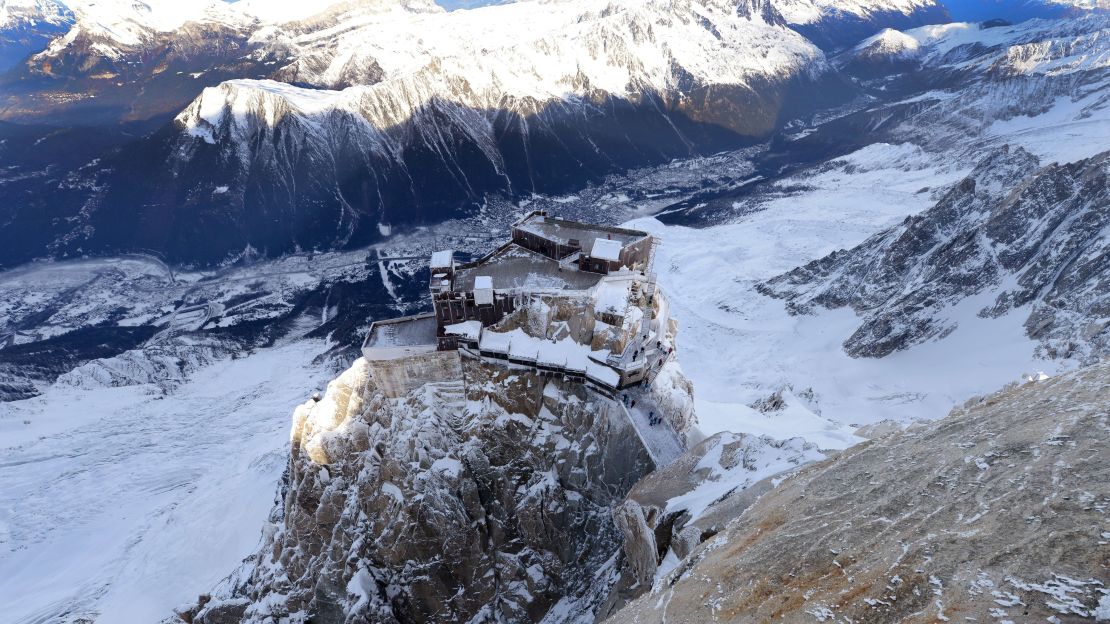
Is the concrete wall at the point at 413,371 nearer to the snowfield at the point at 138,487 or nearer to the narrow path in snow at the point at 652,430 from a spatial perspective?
the narrow path in snow at the point at 652,430

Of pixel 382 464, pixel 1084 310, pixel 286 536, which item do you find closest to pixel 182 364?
pixel 286 536

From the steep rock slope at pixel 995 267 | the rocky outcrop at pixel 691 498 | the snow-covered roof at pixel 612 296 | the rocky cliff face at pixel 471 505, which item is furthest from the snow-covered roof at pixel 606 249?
the steep rock slope at pixel 995 267

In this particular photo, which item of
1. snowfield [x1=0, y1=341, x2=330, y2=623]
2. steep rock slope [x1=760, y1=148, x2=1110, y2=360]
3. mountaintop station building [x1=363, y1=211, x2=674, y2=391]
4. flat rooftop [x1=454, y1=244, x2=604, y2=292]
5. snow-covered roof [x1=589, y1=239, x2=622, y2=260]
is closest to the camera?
mountaintop station building [x1=363, y1=211, x2=674, y2=391]

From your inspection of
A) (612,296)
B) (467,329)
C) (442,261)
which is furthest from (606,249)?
(442,261)

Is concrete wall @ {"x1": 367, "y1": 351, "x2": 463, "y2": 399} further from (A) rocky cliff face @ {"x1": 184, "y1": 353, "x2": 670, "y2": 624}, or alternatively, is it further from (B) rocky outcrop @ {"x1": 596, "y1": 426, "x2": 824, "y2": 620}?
(B) rocky outcrop @ {"x1": 596, "y1": 426, "x2": 824, "y2": 620}

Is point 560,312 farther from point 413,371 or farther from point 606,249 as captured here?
point 413,371

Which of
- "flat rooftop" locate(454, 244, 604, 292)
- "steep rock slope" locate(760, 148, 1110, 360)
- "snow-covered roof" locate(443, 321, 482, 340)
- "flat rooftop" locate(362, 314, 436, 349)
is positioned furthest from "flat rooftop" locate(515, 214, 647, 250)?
"steep rock slope" locate(760, 148, 1110, 360)

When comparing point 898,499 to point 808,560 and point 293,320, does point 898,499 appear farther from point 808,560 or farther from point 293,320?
point 293,320
